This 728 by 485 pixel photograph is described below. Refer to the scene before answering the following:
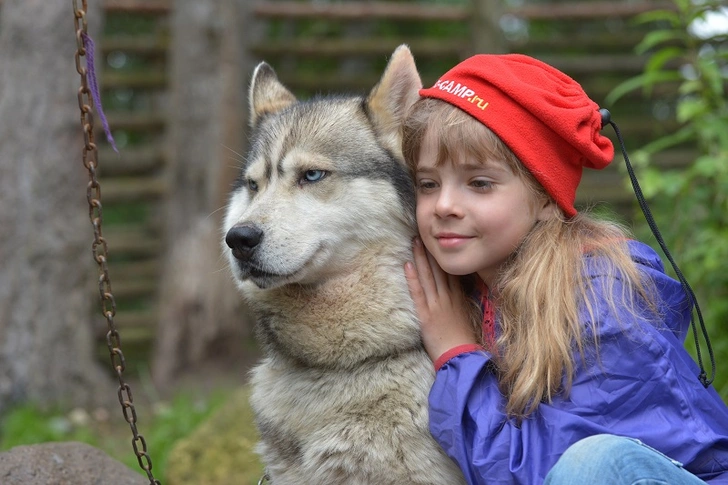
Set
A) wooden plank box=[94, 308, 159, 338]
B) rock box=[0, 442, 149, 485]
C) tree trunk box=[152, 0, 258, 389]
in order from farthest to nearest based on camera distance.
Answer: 1. wooden plank box=[94, 308, 159, 338]
2. tree trunk box=[152, 0, 258, 389]
3. rock box=[0, 442, 149, 485]

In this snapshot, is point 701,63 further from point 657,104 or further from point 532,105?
point 657,104

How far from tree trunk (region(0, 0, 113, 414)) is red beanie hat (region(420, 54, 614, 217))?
3492 mm

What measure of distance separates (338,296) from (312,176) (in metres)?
0.43

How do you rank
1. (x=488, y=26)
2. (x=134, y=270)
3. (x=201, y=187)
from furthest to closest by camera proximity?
(x=134, y=270) → (x=488, y=26) → (x=201, y=187)

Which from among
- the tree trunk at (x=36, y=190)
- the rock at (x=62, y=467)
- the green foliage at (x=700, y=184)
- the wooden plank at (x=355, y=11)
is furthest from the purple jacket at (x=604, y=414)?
the wooden plank at (x=355, y=11)

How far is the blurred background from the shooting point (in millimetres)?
4188

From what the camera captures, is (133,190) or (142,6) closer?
(142,6)

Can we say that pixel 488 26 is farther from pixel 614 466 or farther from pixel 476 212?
pixel 614 466

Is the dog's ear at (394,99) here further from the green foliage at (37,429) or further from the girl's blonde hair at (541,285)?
the green foliage at (37,429)

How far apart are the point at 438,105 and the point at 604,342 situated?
3.02ft

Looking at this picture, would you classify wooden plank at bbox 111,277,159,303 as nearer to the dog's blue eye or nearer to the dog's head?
the dog's head

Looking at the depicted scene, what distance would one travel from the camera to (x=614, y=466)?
2047 millimetres

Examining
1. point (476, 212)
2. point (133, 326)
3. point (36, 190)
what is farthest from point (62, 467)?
point (133, 326)

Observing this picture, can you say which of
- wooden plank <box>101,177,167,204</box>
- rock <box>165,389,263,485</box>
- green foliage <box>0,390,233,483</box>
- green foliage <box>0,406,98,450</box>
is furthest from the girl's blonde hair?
wooden plank <box>101,177,167,204</box>
